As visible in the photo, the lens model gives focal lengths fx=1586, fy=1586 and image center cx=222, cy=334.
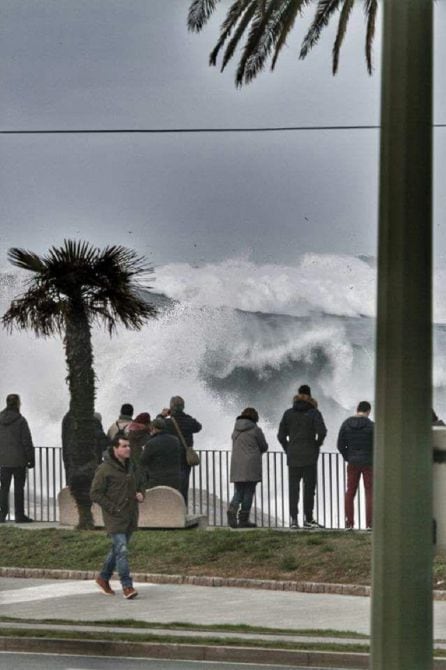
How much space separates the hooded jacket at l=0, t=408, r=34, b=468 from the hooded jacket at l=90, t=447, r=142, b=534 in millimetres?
5675

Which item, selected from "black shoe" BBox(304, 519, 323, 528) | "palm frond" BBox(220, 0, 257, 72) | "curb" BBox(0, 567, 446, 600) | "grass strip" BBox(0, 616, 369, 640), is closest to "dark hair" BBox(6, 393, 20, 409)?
"curb" BBox(0, 567, 446, 600)

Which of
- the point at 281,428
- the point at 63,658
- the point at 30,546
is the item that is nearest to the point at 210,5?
the point at 281,428

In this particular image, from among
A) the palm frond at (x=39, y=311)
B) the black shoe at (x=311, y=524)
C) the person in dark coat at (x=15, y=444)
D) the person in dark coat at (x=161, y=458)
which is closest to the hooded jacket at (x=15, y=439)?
the person in dark coat at (x=15, y=444)

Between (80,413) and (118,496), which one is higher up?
(80,413)

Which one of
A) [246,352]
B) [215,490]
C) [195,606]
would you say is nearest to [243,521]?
[215,490]

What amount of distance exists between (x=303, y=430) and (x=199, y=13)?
262 inches

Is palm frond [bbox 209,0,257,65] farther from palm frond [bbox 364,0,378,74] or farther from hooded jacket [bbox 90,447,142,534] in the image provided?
hooded jacket [bbox 90,447,142,534]

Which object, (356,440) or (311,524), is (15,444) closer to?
(311,524)

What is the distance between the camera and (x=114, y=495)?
50.8 ft

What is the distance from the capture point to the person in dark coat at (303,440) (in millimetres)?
20016

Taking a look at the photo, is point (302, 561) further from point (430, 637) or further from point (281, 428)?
point (430, 637)

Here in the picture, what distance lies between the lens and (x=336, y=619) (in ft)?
47.6

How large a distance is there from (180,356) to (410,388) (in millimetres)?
45718

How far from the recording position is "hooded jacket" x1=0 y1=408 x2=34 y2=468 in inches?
829
